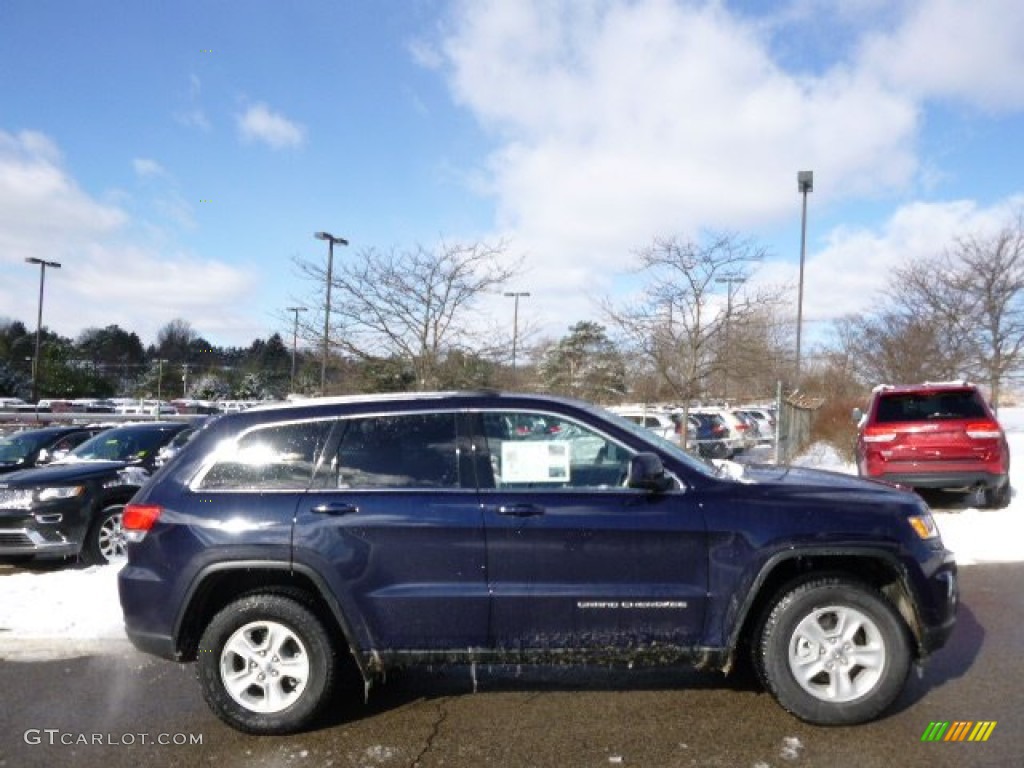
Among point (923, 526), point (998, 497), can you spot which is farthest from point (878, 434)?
point (923, 526)

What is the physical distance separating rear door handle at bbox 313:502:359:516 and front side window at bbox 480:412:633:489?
66cm

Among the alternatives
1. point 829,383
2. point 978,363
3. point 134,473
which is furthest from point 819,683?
point 829,383

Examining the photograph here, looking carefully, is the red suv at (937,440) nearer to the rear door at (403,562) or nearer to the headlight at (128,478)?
the rear door at (403,562)

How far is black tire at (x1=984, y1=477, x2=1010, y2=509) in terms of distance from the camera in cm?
1048

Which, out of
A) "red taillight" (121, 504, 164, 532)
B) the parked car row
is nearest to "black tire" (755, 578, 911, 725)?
"red taillight" (121, 504, 164, 532)

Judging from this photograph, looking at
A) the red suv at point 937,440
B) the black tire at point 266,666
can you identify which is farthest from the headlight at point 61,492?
the red suv at point 937,440

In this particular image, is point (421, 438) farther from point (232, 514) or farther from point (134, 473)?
point (134, 473)

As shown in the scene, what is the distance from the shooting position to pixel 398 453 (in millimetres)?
4160

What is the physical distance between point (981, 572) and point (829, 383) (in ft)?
75.8

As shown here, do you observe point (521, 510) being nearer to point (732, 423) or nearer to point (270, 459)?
point (270, 459)

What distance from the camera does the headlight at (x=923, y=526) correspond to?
159 inches

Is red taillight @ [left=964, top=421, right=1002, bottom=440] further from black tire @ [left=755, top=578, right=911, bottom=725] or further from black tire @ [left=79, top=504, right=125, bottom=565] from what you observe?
black tire @ [left=79, top=504, right=125, bottom=565]

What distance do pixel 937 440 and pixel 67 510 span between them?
32.4 feet

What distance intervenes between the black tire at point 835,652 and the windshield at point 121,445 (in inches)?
316
